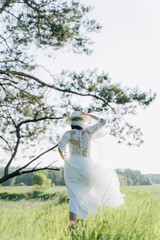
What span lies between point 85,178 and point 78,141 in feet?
1.57

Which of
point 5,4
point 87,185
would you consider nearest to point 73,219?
point 87,185

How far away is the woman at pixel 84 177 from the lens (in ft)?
11.0

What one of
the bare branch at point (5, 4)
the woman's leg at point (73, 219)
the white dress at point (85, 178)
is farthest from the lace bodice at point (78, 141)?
the bare branch at point (5, 4)

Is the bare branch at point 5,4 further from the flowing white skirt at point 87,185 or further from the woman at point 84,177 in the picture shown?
the flowing white skirt at point 87,185

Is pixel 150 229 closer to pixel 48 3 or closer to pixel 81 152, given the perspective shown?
pixel 81 152

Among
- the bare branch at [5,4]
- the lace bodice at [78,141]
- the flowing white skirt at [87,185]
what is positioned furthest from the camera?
the bare branch at [5,4]

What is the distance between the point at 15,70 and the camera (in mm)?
A: 7273

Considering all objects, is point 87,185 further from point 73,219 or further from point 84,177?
point 73,219

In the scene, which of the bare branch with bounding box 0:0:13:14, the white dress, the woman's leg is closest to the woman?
the white dress

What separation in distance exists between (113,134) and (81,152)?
404cm

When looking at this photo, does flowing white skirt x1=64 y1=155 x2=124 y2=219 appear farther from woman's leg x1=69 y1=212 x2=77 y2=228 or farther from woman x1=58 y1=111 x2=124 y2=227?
woman's leg x1=69 y1=212 x2=77 y2=228

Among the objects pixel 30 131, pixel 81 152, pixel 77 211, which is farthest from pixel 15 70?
pixel 77 211

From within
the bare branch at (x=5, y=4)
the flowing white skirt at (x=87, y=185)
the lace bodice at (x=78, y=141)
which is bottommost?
the flowing white skirt at (x=87, y=185)

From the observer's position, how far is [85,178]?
135 inches
